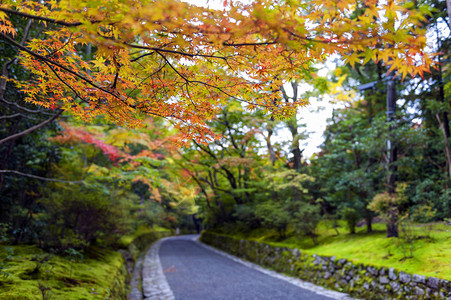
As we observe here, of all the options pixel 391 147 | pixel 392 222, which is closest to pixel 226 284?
pixel 392 222

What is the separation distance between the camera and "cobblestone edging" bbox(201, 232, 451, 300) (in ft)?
14.7

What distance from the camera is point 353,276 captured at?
6039 mm

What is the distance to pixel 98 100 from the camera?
245 centimetres

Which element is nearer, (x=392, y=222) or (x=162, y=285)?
(x=392, y=222)

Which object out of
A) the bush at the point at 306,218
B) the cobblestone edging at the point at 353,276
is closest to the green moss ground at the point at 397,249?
the cobblestone edging at the point at 353,276

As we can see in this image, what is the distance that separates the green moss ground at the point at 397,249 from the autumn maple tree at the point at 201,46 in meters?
4.30

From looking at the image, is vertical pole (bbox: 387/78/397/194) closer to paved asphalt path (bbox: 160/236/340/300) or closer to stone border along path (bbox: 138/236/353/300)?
stone border along path (bbox: 138/236/353/300)

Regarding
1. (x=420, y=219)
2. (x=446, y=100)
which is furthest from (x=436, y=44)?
(x=420, y=219)

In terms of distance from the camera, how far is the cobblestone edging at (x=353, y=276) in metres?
4.47

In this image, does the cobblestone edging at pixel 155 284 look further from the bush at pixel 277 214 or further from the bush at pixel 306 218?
the bush at pixel 306 218

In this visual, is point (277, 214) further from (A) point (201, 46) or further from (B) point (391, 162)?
(A) point (201, 46)

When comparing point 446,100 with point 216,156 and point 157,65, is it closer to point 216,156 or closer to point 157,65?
point 157,65

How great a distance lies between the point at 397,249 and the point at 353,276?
111 centimetres

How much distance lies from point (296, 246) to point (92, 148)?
26.3 ft
